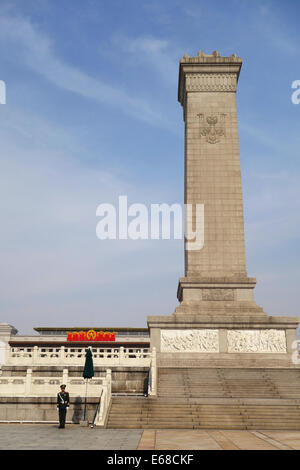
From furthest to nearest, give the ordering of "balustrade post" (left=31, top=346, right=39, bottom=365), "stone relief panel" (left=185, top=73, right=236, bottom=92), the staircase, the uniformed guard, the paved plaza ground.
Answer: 1. "stone relief panel" (left=185, top=73, right=236, bottom=92)
2. "balustrade post" (left=31, top=346, right=39, bottom=365)
3. the staircase
4. the uniformed guard
5. the paved plaza ground

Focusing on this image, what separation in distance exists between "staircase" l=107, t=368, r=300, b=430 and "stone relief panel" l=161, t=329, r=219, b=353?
4.88 metres

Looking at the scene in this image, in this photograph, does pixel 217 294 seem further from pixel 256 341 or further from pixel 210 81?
pixel 210 81

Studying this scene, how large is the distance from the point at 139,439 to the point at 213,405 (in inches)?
230

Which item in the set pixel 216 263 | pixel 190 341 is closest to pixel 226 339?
pixel 190 341

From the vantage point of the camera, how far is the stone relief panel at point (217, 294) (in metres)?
30.3

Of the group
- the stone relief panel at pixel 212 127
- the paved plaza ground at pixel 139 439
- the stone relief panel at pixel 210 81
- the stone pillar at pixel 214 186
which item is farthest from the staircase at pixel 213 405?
the stone relief panel at pixel 210 81

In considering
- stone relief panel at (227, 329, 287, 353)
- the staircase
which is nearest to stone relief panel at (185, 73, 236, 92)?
stone relief panel at (227, 329, 287, 353)

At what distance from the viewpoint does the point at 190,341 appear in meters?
28.3

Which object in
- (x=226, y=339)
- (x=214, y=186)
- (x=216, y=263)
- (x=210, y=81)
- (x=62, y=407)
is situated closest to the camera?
(x=62, y=407)

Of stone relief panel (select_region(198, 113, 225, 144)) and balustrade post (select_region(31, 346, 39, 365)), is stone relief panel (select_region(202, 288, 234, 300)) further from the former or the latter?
balustrade post (select_region(31, 346, 39, 365))

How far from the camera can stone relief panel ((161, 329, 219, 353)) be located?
28.2 meters

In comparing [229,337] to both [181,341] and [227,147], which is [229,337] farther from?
[227,147]

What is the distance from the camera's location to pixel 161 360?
27.5 meters

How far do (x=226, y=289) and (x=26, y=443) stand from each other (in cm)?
2040
